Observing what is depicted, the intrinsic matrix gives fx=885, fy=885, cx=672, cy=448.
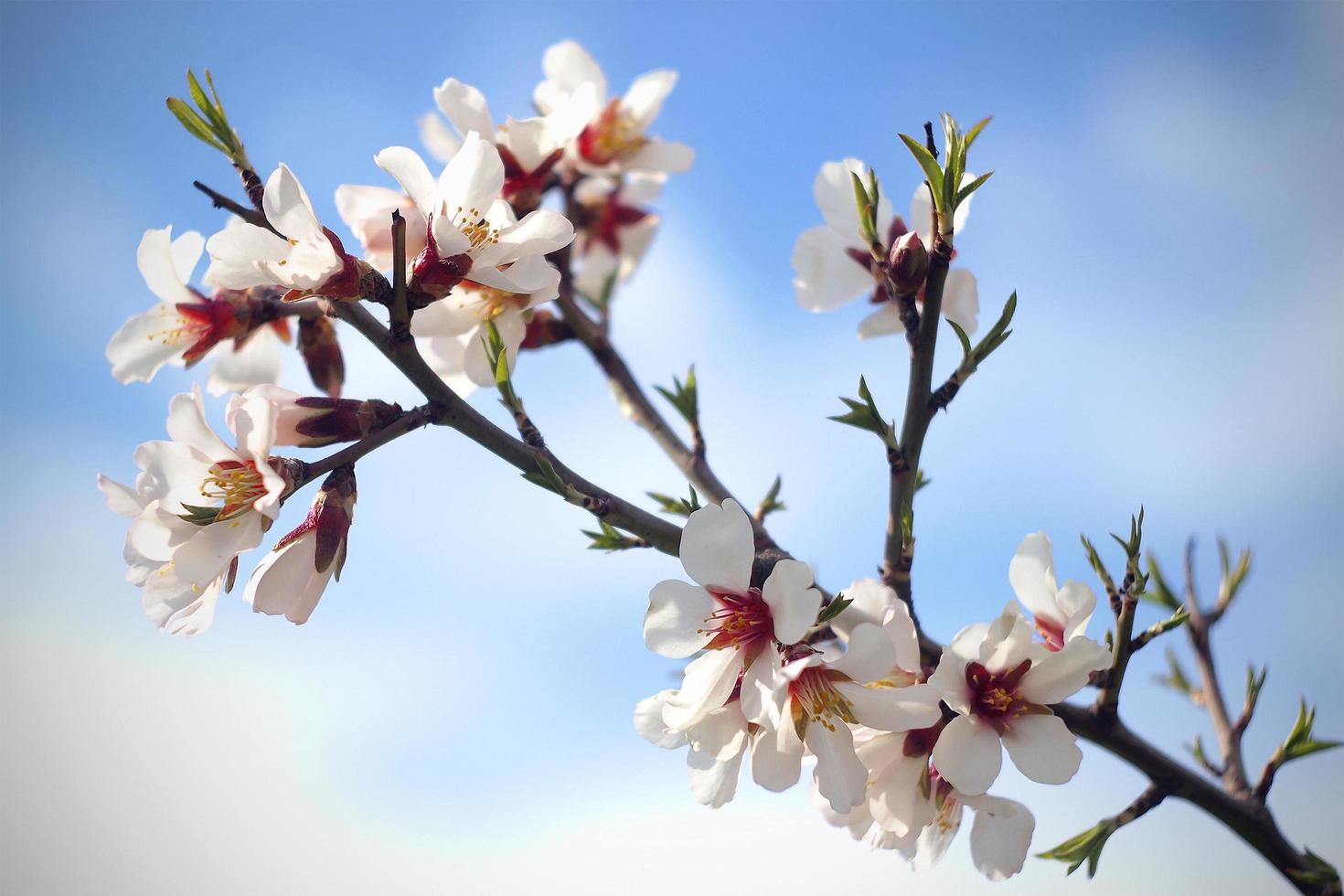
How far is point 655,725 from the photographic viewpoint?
106 cm

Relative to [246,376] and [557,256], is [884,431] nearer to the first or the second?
[557,256]

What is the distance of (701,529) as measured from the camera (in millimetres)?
981

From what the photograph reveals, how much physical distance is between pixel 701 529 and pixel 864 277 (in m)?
0.68

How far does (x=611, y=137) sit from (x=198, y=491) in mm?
1138

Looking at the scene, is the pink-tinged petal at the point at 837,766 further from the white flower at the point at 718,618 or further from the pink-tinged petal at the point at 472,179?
the pink-tinged petal at the point at 472,179

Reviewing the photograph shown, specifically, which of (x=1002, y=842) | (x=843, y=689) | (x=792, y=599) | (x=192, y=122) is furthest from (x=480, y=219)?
(x=1002, y=842)

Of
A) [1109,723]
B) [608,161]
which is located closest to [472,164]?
[608,161]

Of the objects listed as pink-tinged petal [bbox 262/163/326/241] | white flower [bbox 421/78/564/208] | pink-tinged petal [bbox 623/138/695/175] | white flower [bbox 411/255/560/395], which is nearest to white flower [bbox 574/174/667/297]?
pink-tinged petal [bbox 623/138/695/175]

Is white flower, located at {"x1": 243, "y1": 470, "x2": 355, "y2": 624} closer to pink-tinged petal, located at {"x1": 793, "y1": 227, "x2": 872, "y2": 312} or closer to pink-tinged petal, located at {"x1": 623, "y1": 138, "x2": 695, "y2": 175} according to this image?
pink-tinged petal, located at {"x1": 793, "y1": 227, "x2": 872, "y2": 312}

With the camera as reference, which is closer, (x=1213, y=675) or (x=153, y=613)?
(x=153, y=613)

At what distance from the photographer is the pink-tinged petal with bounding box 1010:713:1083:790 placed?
1.04 meters

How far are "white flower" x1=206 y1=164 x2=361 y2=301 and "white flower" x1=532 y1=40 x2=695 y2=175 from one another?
82cm

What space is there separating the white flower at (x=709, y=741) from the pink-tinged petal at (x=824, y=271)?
75 cm

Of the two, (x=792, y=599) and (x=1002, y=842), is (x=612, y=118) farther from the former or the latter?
(x=1002, y=842)
